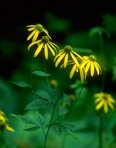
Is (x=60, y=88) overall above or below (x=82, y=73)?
below

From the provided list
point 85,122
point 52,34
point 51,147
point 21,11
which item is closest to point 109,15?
point 52,34

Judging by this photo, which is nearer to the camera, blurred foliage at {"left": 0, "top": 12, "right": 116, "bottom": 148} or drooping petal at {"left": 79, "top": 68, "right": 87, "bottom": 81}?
drooping petal at {"left": 79, "top": 68, "right": 87, "bottom": 81}

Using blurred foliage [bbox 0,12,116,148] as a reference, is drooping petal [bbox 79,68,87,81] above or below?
above

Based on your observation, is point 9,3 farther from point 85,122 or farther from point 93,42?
point 85,122

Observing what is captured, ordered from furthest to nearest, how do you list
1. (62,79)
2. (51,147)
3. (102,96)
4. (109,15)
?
(109,15) < (62,79) < (51,147) < (102,96)

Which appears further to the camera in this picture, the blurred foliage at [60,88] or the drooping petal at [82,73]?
the blurred foliage at [60,88]

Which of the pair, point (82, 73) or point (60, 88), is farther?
point (60, 88)

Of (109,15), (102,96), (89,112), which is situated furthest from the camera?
(109,15)

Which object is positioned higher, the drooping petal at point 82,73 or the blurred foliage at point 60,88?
the drooping petal at point 82,73
